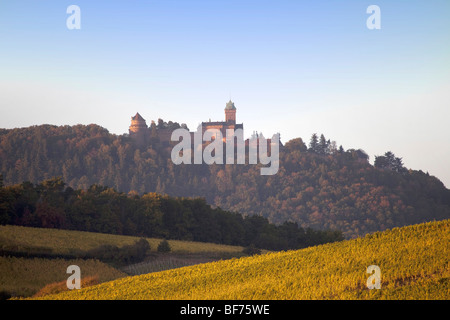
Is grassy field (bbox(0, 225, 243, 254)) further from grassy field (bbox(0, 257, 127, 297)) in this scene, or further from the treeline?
the treeline

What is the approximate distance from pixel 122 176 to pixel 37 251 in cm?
14474

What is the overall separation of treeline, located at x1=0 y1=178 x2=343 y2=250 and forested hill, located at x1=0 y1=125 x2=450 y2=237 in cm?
6594

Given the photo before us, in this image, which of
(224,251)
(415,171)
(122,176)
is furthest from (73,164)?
(224,251)

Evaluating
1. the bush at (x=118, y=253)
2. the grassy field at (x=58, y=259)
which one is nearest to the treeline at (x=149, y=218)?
the grassy field at (x=58, y=259)

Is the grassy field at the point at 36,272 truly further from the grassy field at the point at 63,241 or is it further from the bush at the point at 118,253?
the grassy field at the point at 63,241

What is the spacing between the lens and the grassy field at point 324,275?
67.8 ft

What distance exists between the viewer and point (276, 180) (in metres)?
180

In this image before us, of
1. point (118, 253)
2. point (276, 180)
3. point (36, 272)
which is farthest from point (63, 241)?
point (276, 180)

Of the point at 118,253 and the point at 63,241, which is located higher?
the point at 63,241

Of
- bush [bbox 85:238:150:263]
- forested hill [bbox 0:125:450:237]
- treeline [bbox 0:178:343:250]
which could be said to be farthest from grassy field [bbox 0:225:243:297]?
forested hill [bbox 0:125:450:237]

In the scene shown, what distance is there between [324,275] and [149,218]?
49694mm

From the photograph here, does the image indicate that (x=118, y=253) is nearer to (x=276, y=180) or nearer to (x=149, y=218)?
(x=149, y=218)

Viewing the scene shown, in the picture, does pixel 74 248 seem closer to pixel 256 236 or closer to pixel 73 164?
pixel 256 236

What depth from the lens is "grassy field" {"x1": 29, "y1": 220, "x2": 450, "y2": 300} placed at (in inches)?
813
